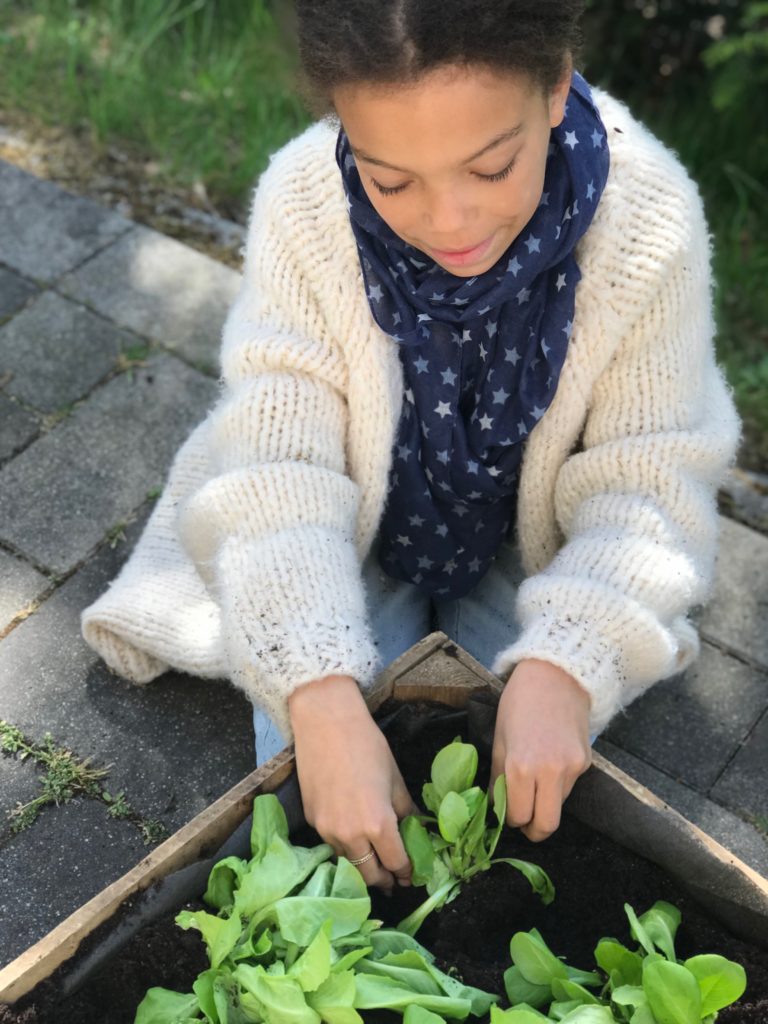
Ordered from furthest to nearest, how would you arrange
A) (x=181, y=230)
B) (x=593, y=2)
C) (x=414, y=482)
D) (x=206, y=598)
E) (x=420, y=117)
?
(x=593, y=2), (x=181, y=230), (x=206, y=598), (x=414, y=482), (x=420, y=117)

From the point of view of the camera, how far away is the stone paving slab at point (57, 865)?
5.97 feet

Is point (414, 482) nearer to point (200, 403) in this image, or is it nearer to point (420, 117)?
point (420, 117)

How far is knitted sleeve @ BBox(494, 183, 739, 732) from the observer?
5.30 feet

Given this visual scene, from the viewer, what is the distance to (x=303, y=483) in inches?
67.8

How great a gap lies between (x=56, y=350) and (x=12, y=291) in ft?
0.75

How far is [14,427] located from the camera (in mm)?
2533

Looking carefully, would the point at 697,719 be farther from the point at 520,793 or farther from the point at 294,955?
the point at 294,955

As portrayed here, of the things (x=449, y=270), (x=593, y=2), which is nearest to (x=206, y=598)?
(x=449, y=270)

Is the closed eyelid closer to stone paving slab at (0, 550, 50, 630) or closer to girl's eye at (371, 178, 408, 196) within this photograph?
girl's eye at (371, 178, 408, 196)

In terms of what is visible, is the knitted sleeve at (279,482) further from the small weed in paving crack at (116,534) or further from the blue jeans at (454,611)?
the small weed in paving crack at (116,534)

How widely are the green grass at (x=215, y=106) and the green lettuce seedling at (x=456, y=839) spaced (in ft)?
5.86

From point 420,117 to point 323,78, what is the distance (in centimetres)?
14

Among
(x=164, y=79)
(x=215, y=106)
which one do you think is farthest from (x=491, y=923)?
(x=164, y=79)

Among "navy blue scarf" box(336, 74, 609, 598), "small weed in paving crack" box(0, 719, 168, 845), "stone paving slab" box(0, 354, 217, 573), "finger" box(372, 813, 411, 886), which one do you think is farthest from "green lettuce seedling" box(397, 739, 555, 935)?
"stone paving slab" box(0, 354, 217, 573)
